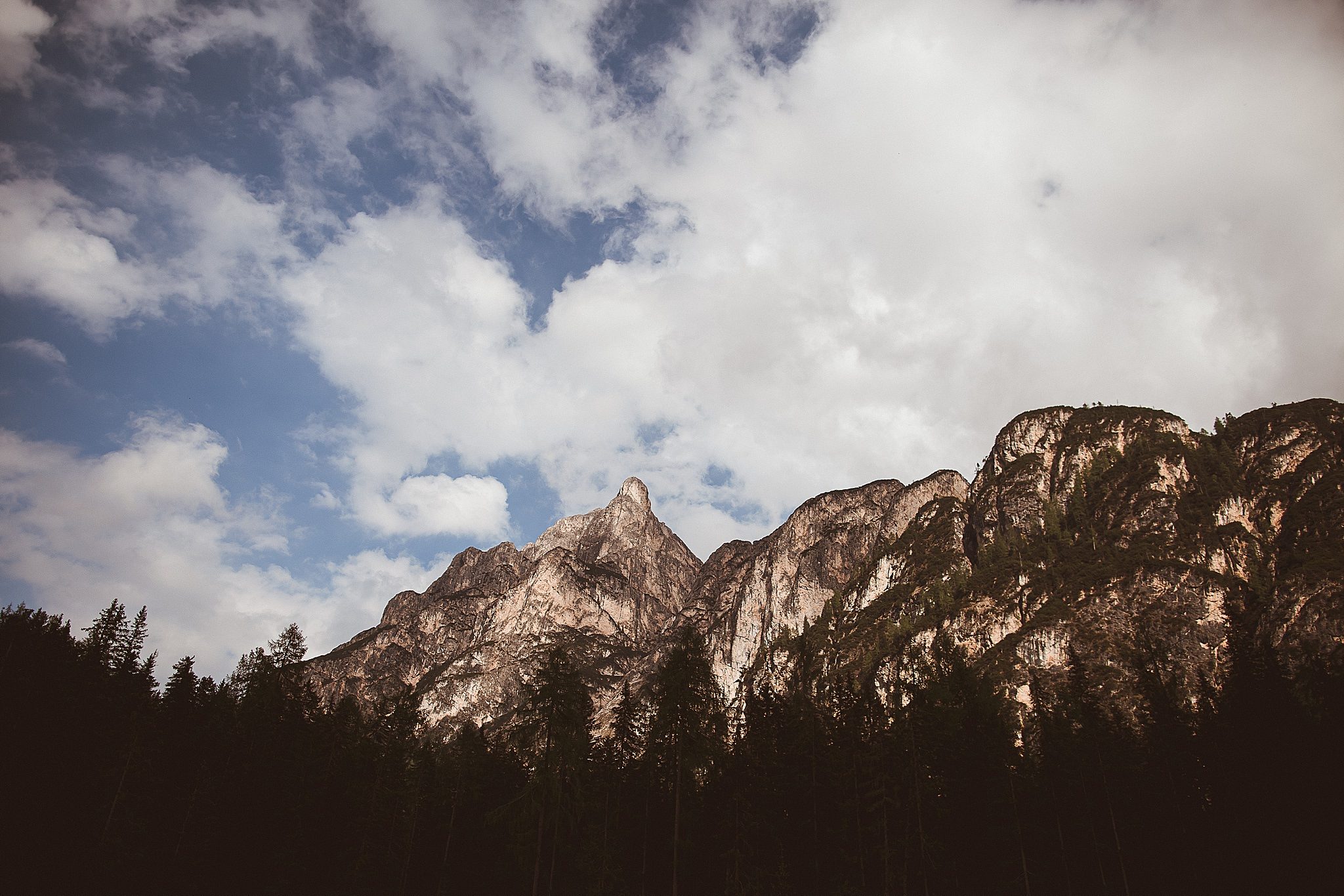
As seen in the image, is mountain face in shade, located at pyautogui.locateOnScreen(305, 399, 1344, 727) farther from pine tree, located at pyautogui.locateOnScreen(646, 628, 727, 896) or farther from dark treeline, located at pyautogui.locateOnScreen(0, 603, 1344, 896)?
pine tree, located at pyautogui.locateOnScreen(646, 628, 727, 896)

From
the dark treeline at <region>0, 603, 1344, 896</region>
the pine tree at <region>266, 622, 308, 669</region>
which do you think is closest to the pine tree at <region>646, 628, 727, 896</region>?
the dark treeline at <region>0, 603, 1344, 896</region>

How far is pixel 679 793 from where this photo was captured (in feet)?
119

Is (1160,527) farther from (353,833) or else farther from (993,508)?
(353,833)

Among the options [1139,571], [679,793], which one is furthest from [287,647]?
[1139,571]

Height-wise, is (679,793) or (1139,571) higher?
(1139,571)

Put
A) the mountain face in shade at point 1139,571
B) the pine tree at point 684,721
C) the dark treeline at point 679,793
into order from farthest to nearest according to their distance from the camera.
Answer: the mountain face in shade at point 1139,571 < the dark treeline at point 679,793 < the pine tree at point 684,721

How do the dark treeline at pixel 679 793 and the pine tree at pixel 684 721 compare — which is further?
the dark treeline at pixel 679 793

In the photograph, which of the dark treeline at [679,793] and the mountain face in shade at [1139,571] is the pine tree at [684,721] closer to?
the dark treeline at [679,793]

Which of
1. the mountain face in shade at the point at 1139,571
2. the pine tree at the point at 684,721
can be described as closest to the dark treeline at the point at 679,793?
the pine tree at the point at 684,721

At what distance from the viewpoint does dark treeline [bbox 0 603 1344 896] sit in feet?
133

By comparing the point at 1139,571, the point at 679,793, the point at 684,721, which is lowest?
the point at 679,793

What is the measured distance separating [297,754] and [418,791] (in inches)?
351

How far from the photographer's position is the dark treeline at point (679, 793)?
40.5m

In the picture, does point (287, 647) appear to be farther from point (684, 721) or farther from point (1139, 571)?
point (1139, 571)
